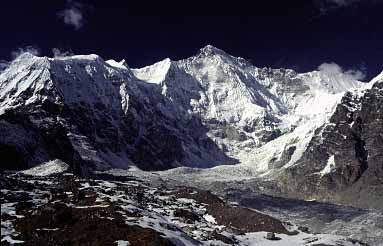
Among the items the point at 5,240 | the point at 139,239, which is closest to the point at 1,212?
the point at 5,240

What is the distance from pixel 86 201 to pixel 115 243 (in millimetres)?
50965

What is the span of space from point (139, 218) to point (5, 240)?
5305cm

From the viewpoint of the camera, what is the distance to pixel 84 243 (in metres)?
148

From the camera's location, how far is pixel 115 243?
150 m

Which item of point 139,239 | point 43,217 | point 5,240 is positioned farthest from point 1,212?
point 139,239

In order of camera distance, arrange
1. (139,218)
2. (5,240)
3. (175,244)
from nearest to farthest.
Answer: (5,240) < (175,244) < (139,218)

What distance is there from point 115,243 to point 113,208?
39163 mm

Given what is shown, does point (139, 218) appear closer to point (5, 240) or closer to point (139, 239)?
point (139, 239)

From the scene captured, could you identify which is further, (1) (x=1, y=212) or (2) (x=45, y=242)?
(1) (x=1, y=212)

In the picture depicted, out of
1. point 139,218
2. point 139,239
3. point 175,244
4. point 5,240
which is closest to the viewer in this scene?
point 5,240

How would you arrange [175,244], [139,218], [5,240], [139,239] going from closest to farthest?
1. [5,240]
2. [139,239]
3. [175,244]
4. [139,218]

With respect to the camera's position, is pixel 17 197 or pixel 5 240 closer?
pixel 5 240

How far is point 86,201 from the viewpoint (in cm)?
19875

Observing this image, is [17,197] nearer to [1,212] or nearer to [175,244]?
[1,212]
